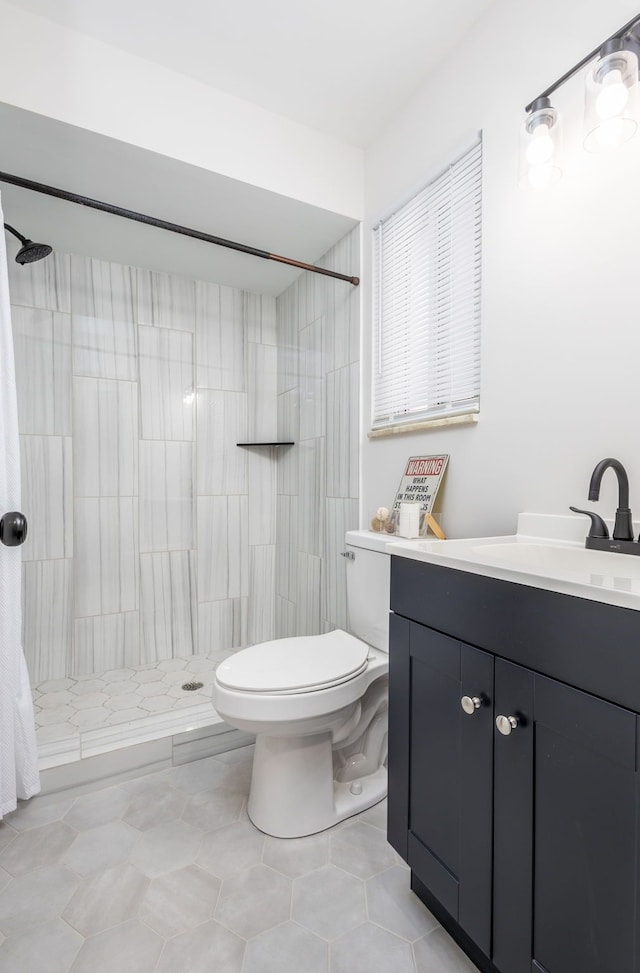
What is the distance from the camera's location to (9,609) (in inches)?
56.7

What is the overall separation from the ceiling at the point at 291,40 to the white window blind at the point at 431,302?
400 mm

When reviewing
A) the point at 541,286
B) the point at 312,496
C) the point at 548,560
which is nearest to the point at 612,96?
the point at 541,286

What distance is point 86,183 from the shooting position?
183 centimetres

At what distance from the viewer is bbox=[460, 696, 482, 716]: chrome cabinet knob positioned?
889 mm

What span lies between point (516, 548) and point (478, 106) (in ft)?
4.48

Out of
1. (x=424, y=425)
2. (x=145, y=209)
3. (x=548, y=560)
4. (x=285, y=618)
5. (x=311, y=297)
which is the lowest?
(x=285, y=618)

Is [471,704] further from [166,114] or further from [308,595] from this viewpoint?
[166,114]

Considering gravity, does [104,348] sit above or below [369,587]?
above

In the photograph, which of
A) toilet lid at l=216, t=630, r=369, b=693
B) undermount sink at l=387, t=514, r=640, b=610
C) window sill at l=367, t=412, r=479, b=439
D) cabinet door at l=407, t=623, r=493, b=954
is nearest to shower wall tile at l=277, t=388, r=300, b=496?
window sill at l=367, t=412, r=479, b=439

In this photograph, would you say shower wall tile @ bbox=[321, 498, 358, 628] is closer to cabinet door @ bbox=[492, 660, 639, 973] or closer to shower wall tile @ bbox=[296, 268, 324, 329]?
shower wall tile @ bbox=[296, 268, 324, 329]

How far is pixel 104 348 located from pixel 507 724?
2457 millimetres

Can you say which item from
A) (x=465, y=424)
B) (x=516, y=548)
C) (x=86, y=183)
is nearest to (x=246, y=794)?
(x=516, y=548)

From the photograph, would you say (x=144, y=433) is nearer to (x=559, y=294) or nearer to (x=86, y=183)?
(x=86, y=183)

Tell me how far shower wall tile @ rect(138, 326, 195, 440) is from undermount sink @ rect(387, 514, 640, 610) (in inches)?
72.9
